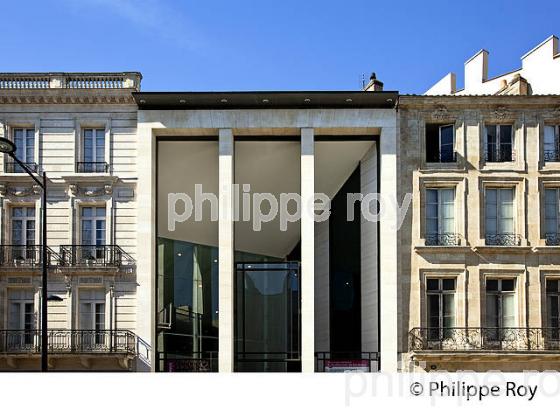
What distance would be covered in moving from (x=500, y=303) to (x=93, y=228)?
14.5m

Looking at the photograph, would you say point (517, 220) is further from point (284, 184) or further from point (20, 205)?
point (20, 205)

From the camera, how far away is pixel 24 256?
25.2m

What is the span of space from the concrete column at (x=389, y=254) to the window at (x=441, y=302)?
1301 millimetres

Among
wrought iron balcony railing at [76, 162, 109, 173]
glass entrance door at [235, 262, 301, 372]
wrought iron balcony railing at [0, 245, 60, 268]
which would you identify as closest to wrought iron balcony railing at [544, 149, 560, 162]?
glass entrance door at [235, 262, 301, 372]

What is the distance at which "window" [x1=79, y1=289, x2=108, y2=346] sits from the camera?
25.0 meters

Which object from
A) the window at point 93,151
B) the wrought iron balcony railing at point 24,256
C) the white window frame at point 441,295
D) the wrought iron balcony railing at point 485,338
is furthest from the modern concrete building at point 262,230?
the wrought iron balcony railing at point 24,256

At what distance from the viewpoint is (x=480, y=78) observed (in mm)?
39844

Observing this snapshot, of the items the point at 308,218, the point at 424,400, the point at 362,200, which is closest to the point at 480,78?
the point at 362,200

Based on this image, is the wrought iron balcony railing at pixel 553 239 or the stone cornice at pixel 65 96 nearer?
the wrought iron balcony railing at pixel 553 239

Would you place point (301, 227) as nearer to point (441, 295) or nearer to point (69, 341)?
point (441, 295)

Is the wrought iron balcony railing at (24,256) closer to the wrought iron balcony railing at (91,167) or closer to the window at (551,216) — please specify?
the wrought iron balcony railing at (91,167)

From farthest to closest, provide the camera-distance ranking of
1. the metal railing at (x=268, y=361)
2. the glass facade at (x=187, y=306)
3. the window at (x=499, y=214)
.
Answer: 1. the glass facade at (x=187, y=306)
2. the metal railing at (x=268, y=361)
3. the window at (x=499, y=214)

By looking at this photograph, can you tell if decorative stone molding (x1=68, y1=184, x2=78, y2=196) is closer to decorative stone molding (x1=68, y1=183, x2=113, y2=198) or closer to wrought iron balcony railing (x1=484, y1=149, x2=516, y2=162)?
decorative stone molding (x1=68, y1=183, x2=113, y2=198)

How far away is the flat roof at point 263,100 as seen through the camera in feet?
81.3
